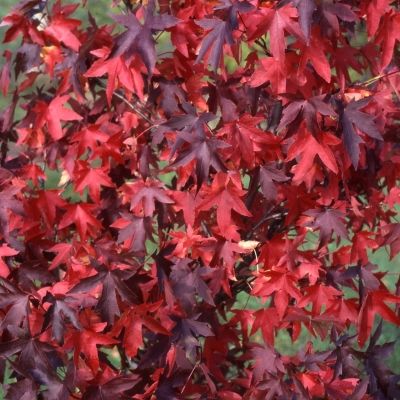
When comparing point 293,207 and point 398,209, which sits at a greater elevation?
point 293,207

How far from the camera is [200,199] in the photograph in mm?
2088

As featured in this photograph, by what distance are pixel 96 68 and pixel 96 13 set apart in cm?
572

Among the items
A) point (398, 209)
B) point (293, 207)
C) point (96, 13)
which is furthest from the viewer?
point (96, 13)

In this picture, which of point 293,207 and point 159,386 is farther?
point 293,207

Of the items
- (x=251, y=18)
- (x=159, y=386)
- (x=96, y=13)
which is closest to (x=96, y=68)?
(x=251, y=18)

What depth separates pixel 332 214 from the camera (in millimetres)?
2076

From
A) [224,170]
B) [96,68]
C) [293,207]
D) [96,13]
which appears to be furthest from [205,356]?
[96,13]

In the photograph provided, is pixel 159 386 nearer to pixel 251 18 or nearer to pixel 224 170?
pixel 224 170

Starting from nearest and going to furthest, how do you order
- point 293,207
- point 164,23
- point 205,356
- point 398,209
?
point 164,23 → point 293,207 → point 205,356 → point 398,209

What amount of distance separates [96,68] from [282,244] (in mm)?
777

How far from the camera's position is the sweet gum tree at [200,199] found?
183 centimetres

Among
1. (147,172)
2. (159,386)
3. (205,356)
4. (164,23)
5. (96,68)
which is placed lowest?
(205,356)

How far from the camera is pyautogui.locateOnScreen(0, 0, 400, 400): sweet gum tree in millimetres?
1829

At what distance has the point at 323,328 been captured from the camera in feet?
7.18
